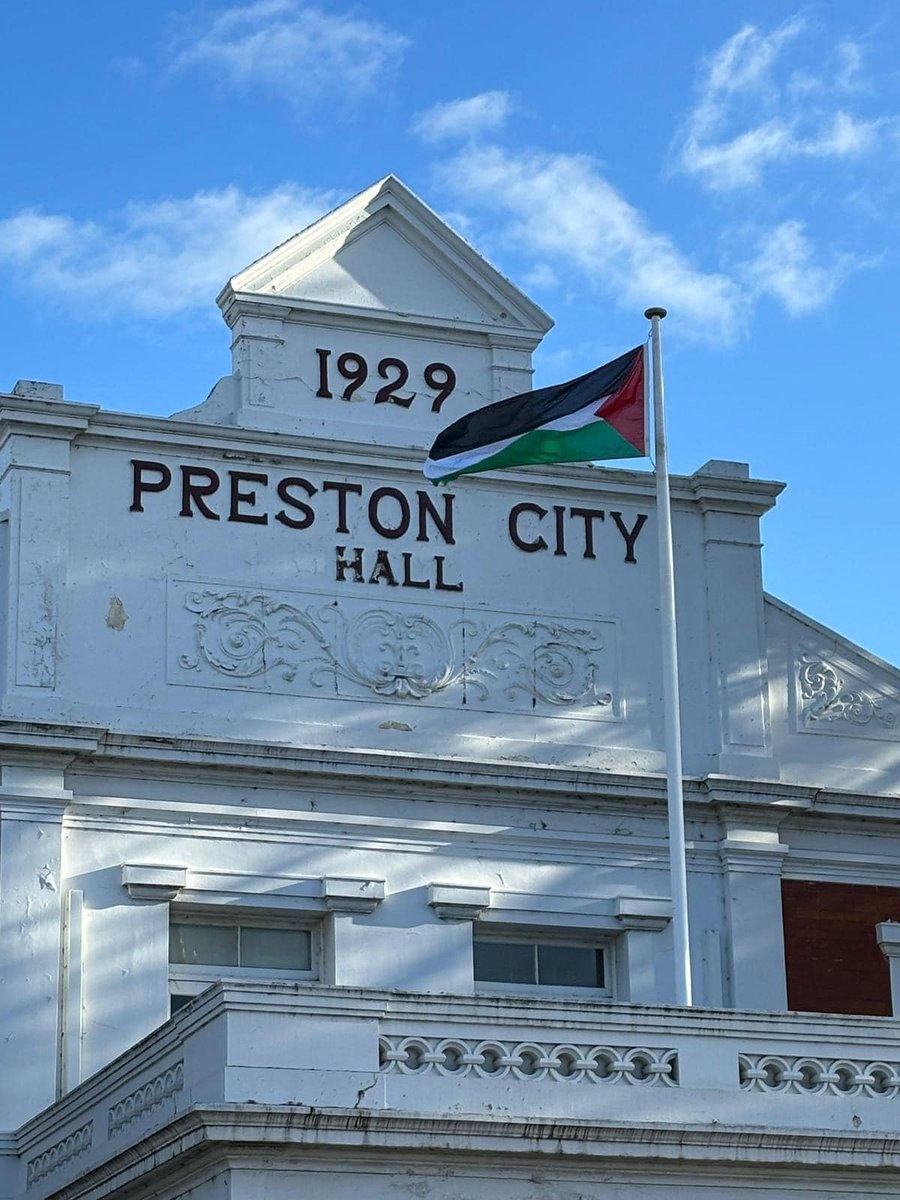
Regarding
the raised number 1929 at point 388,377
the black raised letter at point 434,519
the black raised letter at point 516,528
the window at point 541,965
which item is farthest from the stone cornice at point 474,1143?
the raised number 1929 at point 388,377

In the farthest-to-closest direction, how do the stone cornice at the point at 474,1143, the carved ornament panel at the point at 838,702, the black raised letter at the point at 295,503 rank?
the carved ornament panel at the point at 838,702, the black raised letter at the point at 295,503, the stone cornice at the point at 474,1143

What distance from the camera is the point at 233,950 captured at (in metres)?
21.0

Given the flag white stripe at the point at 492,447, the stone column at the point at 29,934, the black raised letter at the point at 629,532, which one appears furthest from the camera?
the black raised letter at the point at 629,532

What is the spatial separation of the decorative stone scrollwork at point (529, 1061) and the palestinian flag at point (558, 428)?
575 cm

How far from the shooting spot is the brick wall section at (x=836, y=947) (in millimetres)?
22297

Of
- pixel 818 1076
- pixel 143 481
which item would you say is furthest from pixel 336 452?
pixel 818 1076

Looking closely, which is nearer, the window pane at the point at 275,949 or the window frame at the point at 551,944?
the window pane at the point at 275,949

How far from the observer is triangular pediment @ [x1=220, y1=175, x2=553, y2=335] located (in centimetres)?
2308

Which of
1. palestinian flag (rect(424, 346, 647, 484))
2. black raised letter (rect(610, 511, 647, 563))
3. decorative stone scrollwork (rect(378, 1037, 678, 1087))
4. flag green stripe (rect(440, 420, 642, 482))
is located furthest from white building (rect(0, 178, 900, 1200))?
decorative stone scrollwork (rect(378, 1037, 678, 1087))

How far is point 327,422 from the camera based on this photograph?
2272 centimetres

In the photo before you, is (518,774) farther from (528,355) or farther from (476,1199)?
(476,1199)

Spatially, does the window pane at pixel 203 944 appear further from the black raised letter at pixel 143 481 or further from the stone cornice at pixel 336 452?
the stone cornice at pixel 336 452

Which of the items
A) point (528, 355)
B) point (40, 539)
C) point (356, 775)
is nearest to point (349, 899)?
point (356, 775)

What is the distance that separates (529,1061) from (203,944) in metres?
5.50
